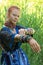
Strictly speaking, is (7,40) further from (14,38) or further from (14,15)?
(14,15)

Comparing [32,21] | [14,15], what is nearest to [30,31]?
[14,15]

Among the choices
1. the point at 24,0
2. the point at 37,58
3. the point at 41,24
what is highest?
the point at 24,0

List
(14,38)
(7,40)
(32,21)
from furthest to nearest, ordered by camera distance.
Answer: (32,21), (7,40), (14,38)

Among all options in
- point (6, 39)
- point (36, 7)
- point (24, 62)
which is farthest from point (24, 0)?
point (6, 39)

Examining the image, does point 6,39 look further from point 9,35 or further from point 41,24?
point 41,24

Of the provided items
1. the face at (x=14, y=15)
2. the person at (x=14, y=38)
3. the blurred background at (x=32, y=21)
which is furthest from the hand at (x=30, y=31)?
the blurred background at (x=32, y=21)

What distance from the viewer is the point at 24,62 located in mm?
3359

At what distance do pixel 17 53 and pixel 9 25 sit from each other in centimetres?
36

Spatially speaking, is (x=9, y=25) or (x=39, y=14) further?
(x=39, y=14)

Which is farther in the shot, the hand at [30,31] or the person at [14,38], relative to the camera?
the hand at [30,31]

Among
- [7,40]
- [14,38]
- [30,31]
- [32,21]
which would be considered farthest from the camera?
[32,21]

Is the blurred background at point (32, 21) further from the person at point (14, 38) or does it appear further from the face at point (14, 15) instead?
the face at point (14, 15)

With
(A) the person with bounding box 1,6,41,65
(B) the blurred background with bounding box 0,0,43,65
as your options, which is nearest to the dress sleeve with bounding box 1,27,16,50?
(A) the person with bounding box 1,6,41,65

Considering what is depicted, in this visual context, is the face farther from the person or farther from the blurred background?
the blurred background
